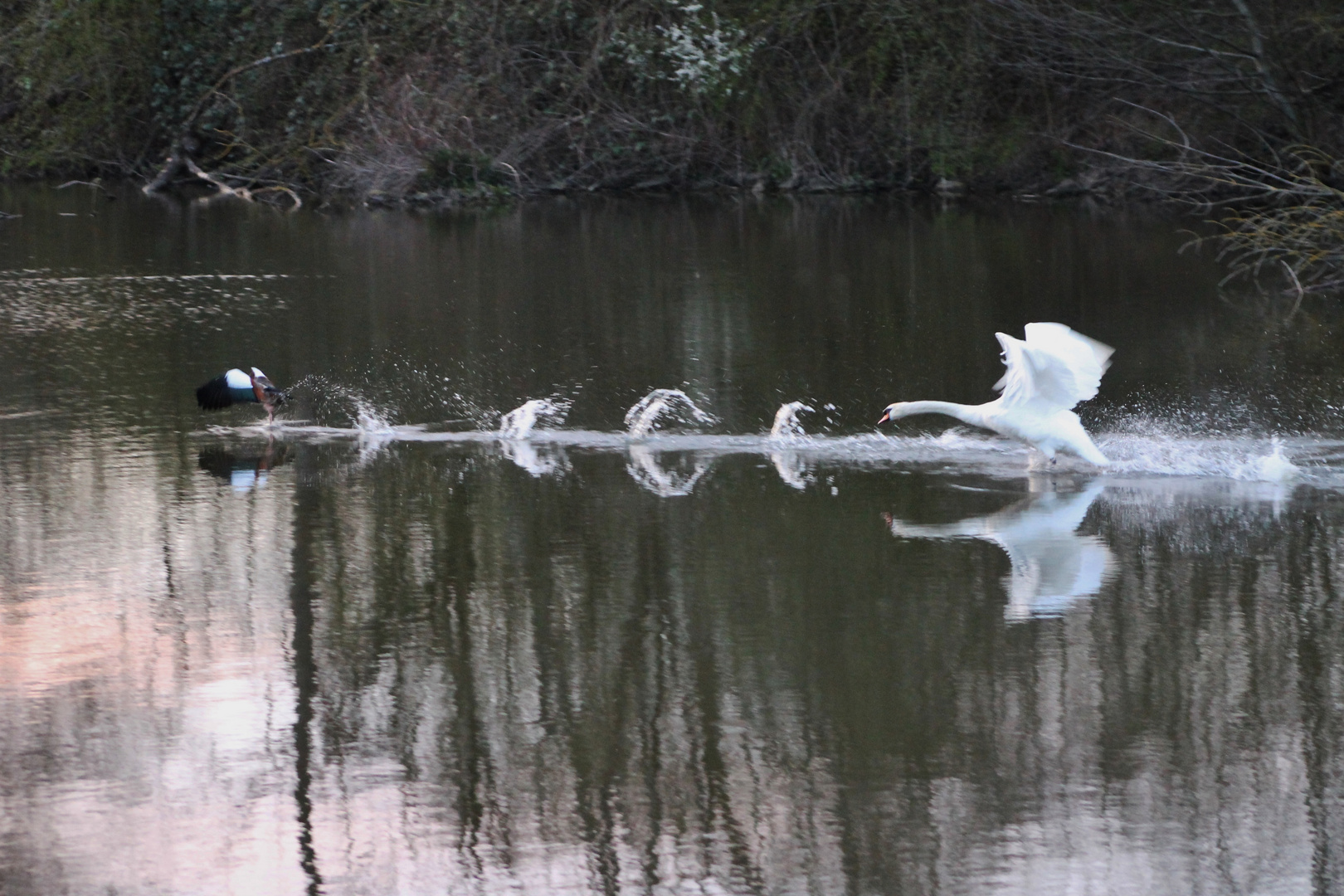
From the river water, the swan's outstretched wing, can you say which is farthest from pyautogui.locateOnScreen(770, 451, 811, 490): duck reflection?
the swan's outstretched wing

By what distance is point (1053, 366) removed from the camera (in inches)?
369

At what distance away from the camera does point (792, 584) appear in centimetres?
766

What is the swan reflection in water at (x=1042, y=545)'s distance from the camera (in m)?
7.55

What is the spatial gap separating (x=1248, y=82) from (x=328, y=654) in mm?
20417

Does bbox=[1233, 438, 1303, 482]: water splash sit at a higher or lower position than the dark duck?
lower

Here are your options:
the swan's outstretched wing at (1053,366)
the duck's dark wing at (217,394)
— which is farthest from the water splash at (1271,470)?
the duck's dark wing at (217,394)

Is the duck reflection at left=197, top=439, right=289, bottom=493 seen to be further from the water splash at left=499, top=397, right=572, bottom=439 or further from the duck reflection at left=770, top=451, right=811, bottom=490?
the duck reflection at left=770, top=451, right=811, bottom=490

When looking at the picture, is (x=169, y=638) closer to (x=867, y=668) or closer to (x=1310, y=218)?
(x=867, y=668)

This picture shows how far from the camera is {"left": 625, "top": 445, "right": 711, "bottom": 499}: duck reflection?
31.6 ft

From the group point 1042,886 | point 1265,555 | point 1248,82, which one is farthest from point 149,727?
point 1248,82

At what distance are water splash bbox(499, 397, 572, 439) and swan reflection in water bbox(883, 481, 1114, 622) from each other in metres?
2.98

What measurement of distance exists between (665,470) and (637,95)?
19.6 metres

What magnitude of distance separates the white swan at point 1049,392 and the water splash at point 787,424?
1.50 m

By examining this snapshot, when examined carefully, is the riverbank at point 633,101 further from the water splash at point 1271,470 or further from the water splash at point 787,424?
the water splash at point 1271,470
